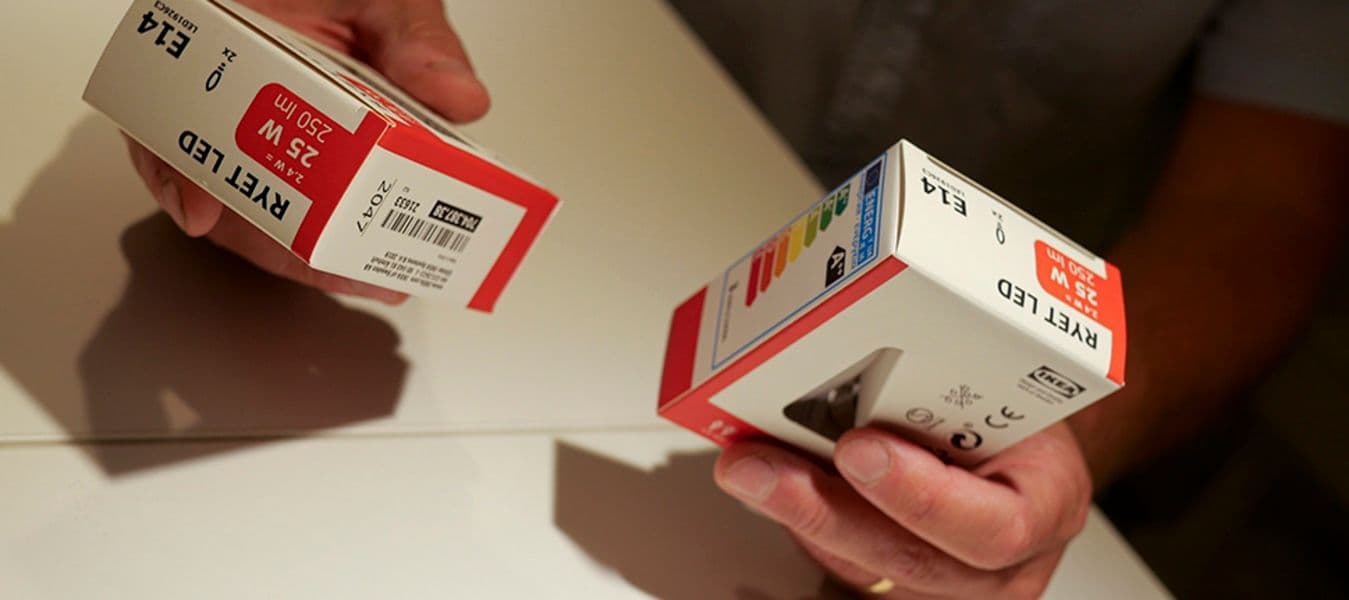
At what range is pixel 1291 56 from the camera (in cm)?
92

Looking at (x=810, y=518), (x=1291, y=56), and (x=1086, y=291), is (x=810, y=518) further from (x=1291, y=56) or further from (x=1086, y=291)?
(x=1291, y=56)

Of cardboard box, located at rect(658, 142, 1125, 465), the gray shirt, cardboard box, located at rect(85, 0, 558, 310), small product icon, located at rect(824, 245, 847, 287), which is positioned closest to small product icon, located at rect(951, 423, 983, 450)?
cardboard box, located at rect(658, 142, 1125, 465)

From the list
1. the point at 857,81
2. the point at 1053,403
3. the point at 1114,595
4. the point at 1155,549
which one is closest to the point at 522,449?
the point at 1053,403

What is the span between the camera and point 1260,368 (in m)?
0.95

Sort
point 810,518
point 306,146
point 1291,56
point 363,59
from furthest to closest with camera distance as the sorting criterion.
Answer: point 1291,56, point 363,59, point 810,518, point 306,146

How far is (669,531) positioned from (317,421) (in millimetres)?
193

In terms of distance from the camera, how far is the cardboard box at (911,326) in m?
0.41

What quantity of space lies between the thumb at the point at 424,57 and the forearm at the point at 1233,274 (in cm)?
63

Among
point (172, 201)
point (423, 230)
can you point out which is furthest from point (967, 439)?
point (172, 201)

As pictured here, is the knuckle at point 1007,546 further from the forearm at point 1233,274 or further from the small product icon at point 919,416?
the forearm at point 1233,274

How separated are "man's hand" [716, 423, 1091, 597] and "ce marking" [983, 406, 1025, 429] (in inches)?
1.2

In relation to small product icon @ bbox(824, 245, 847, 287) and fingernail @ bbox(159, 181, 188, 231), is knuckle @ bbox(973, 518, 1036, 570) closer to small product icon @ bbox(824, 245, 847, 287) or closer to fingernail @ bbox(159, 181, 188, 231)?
small product icon @ bbox(824, 245, 847, 287)

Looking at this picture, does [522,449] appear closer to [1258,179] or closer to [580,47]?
[580,47]

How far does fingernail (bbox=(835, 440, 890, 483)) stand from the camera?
469 mm
